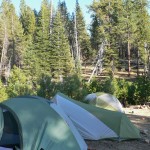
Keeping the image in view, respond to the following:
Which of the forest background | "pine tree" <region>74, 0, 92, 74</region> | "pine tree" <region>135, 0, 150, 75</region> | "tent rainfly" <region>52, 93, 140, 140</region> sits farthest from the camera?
"pine tree" <region>74, 0, 92, 74</region>

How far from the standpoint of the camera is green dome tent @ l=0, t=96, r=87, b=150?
7.03 m

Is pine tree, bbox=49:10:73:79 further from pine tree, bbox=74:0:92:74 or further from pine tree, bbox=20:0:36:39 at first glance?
pine tree, bbox=20:0:36:39

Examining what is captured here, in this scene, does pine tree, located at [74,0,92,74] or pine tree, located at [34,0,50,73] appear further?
pine tree, located at [74,0,92,74]

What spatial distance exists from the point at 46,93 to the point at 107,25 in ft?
72.0

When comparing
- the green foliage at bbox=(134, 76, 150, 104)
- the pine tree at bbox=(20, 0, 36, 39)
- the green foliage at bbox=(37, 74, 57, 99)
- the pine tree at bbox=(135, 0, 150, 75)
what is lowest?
the green foliage at bbox=(134, 76, 150, 104)

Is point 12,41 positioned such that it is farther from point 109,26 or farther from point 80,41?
point 109,26

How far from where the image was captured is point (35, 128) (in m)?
7.24

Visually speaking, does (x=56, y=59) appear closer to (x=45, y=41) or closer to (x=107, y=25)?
(x=45, y=41)

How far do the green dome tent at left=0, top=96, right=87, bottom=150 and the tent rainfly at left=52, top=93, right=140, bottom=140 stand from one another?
1.94m

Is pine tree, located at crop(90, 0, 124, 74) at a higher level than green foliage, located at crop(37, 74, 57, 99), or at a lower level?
higher

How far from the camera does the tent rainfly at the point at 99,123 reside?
9852mm

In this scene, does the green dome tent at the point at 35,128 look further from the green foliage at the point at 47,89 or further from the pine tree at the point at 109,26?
the pine tree at the point at 109,26

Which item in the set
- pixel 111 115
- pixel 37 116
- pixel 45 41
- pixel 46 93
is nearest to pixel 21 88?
pixel 46 93

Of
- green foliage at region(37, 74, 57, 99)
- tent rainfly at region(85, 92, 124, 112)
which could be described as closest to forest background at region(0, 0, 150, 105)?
green foliage at region(37, 74, 57, 99)
